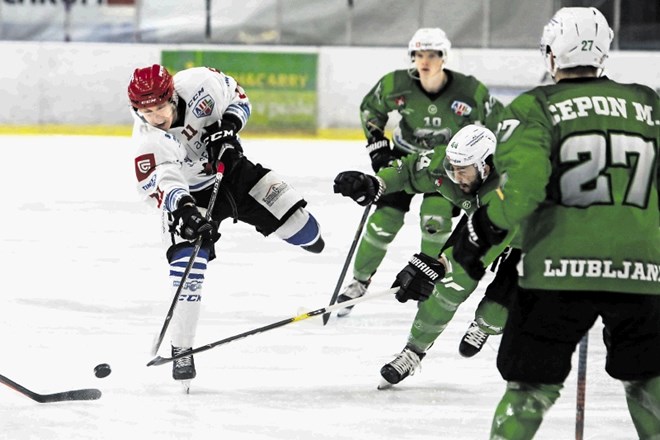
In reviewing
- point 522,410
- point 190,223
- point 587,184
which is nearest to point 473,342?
point 190,223

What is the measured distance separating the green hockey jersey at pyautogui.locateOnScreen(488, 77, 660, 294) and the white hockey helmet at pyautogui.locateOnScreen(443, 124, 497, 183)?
3.17ft

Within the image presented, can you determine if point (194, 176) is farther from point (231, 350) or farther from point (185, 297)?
point (231, 350)

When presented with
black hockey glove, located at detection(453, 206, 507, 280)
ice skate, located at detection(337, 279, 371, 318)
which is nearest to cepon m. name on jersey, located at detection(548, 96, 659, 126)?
black hockey glove, located at detection(453, 206, 507, 280)

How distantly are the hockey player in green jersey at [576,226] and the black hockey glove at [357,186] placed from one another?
1.45m

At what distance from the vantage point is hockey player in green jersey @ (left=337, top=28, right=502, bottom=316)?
16.2 ft

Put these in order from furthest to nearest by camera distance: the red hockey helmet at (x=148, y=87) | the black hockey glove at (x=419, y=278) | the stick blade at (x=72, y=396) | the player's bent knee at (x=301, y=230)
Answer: the player's bent knee at (x=301, y=230)
the red hockey helmet at (x=148, y=87)
the stick blade at (x=72, y=396)
the black hockey glove at (x=419, y=278)

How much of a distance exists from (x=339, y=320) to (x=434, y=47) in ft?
3.62

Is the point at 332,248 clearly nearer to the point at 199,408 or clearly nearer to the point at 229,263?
the point at 229,263

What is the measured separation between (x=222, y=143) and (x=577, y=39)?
77.5 inches

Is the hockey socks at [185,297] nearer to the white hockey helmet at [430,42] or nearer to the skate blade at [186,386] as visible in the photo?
the skate blade at [186,386]

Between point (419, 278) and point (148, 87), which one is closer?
point (419, 278)

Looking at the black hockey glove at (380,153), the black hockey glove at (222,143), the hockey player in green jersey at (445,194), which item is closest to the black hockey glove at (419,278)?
the hockey player in green jersey at (445,194)

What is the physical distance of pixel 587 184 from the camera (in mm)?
2400

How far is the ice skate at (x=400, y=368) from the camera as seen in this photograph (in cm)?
392
